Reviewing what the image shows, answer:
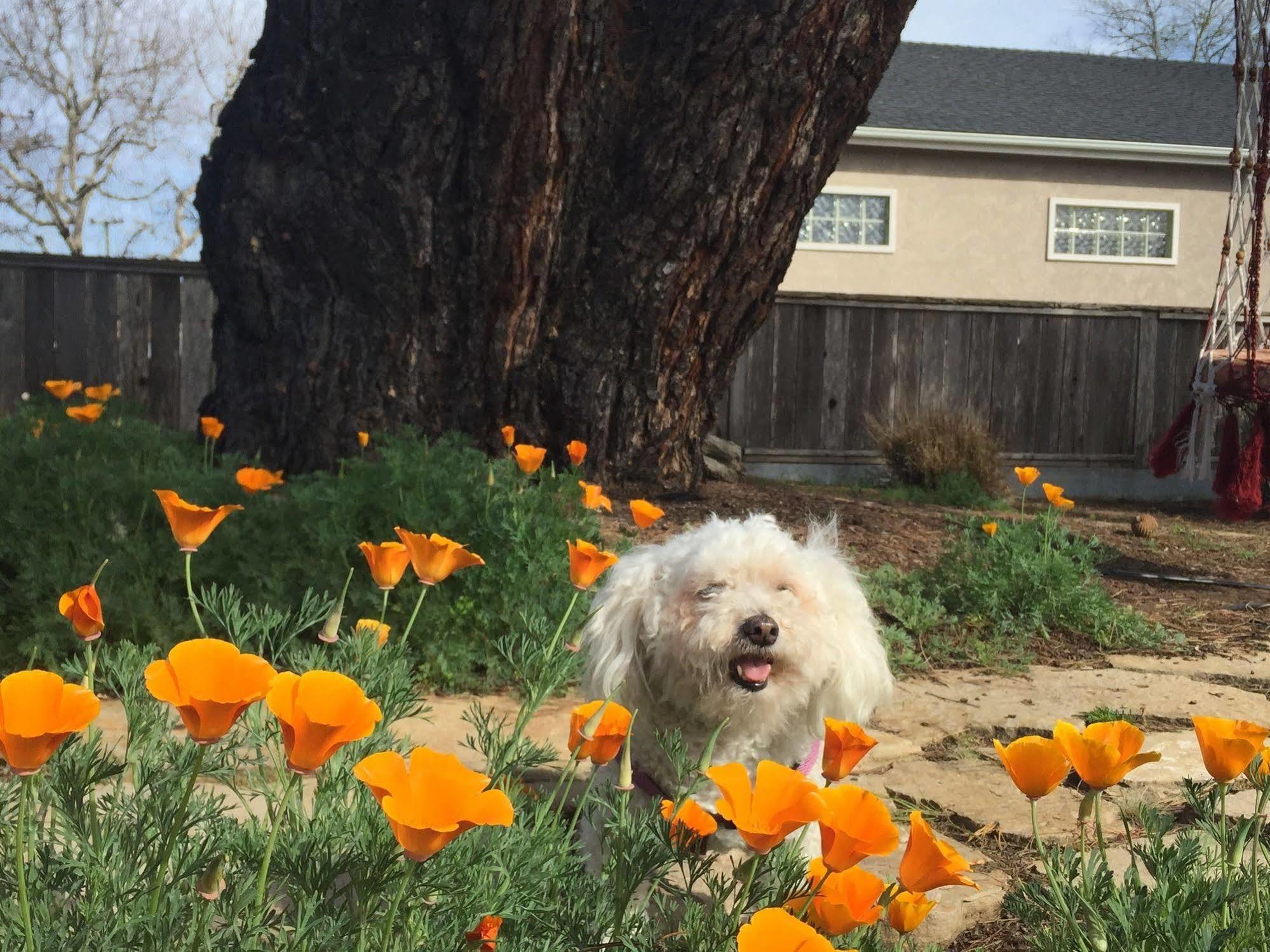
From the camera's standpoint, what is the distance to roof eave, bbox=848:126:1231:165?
55.5 feet

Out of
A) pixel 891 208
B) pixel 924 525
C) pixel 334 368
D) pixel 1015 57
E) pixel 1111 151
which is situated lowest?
pixel 924 525

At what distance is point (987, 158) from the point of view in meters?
17.6

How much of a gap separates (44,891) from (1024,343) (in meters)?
13.9

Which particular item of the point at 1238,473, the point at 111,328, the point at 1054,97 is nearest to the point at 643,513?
the point at 1238,473

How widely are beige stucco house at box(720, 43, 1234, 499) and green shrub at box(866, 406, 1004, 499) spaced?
82 centimetres

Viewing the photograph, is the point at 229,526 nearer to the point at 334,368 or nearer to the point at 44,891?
the point at 334,368

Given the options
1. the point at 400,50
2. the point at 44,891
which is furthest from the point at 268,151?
the point at 44,891

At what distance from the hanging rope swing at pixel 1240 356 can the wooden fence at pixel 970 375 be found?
7.01 meters

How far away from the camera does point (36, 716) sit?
97 centimetres

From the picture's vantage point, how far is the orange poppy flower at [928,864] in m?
1.24

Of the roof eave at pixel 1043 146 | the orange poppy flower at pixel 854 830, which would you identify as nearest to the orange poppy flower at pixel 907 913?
the orange poppy flower at pixel 854 830

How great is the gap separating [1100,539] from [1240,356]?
158cm

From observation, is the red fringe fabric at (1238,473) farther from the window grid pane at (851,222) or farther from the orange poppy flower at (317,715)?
the window grid pane at (851,222)

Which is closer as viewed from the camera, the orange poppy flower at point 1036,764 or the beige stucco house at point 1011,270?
the orange poppy flower at point 1036,764
